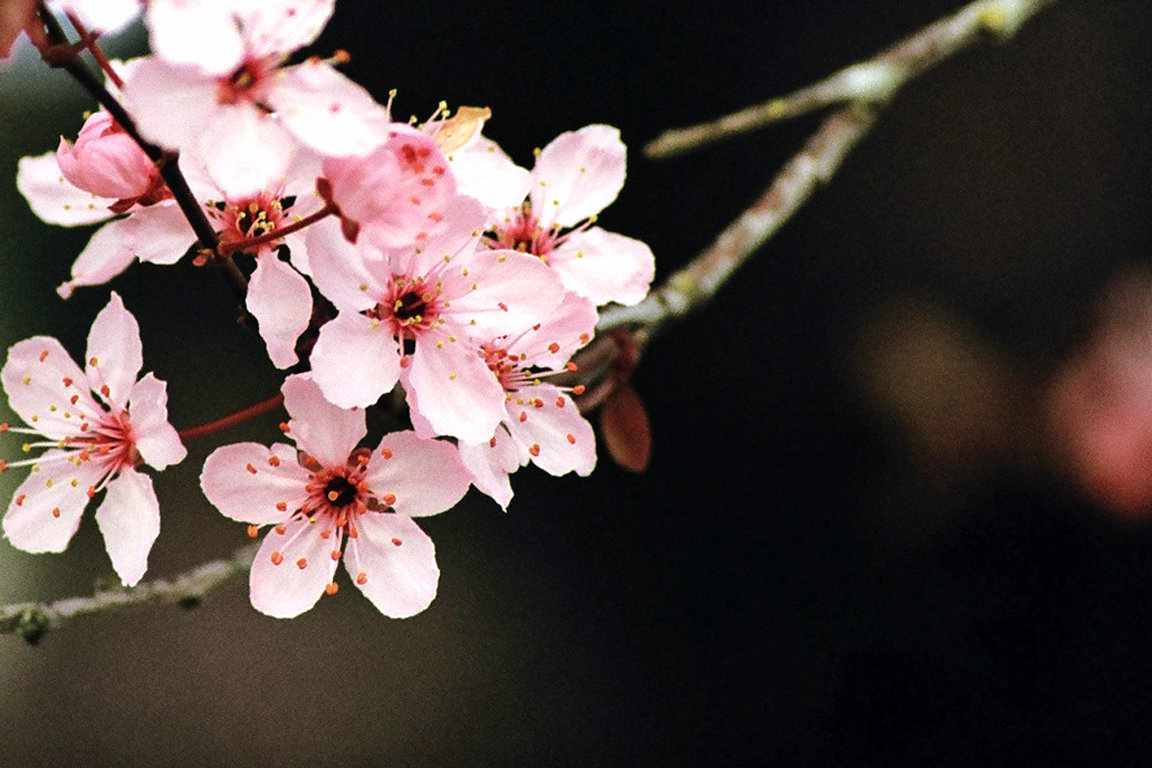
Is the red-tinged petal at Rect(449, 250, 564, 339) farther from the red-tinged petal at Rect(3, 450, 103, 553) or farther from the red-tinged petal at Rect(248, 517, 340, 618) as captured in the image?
the red-tinged petal at Rect(3, 450, 103, 553)

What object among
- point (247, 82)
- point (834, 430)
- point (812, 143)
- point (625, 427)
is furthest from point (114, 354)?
point (834, 430)

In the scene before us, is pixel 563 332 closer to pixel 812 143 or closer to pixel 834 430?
pixel 812 143

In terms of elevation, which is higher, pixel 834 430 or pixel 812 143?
pixel 834 430

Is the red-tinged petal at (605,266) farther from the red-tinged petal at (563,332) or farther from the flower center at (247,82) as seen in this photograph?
the flower center at (247,82)

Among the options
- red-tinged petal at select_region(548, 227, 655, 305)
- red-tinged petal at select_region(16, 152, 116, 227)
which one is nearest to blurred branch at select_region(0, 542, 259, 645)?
red-tinged petal at select_region(16, 152, 116, 227)

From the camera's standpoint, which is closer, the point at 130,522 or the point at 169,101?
the point at 169,101

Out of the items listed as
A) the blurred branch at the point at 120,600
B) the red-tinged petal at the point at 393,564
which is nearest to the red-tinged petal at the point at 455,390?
the red-tinged petal at the point at 393,564

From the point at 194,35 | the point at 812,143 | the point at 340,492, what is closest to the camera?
the point at 194,35
